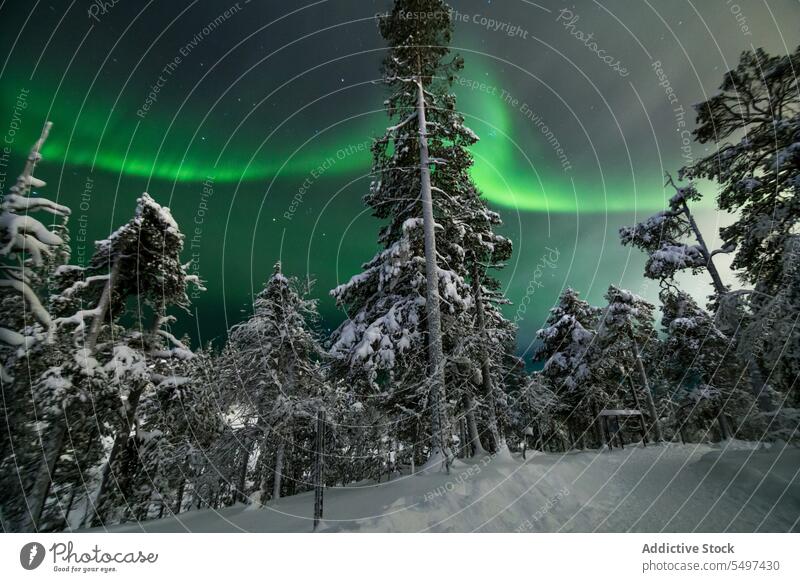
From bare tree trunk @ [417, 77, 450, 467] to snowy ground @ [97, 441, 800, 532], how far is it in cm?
89

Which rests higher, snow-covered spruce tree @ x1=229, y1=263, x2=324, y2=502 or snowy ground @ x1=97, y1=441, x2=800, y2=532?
snow-covered spruce tree @ x1=229, y1=263, x2=324, y2=502

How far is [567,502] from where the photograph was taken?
5.41m

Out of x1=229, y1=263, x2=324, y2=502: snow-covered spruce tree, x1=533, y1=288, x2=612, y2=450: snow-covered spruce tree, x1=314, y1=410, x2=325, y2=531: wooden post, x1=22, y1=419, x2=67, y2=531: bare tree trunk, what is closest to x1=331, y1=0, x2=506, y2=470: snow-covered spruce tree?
x1=314, y1=410, x2=325, y2=531: wooden post

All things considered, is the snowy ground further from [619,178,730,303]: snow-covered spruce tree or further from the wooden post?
[619,178,730,303]: snow-covered spruce tree

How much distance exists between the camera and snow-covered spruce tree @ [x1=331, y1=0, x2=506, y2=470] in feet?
27.6

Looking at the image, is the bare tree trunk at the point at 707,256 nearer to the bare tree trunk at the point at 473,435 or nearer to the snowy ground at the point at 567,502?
the snowy ground at the point at 567,502

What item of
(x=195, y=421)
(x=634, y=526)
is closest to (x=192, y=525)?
(x=195, y=421)

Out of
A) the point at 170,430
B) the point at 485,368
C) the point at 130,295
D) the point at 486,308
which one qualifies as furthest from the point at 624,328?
the point at 130,295

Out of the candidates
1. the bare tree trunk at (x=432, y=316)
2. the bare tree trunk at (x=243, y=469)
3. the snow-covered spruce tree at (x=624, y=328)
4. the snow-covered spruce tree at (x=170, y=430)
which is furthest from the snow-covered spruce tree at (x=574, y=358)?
the snow-covered spruce tree at (x=170, y=430)

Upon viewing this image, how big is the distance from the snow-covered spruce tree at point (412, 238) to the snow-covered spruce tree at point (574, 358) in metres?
12.7

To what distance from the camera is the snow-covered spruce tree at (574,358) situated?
1909 centimetres

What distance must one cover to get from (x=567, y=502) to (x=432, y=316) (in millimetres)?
4570

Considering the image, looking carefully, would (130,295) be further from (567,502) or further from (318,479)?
(567,502)
